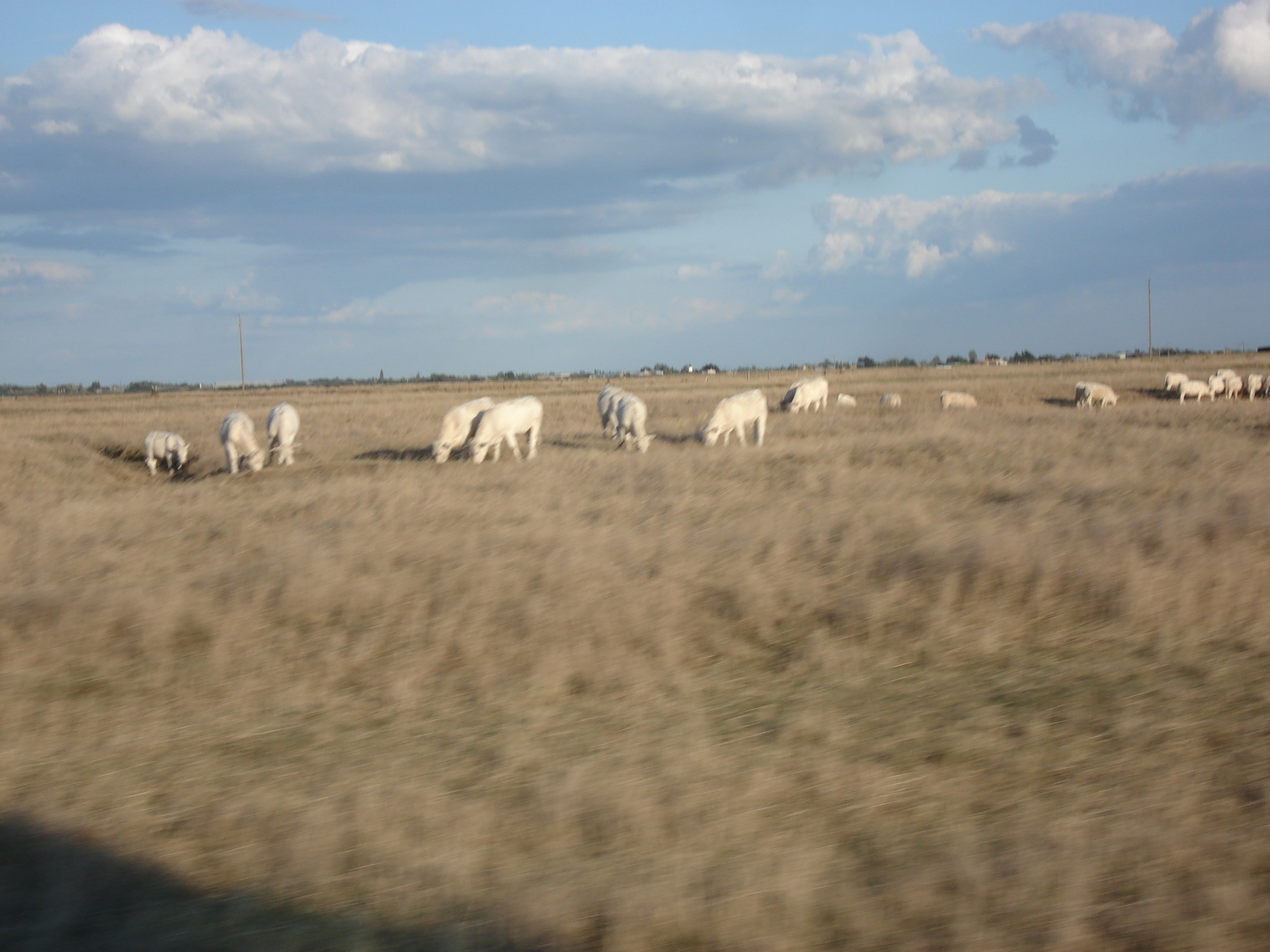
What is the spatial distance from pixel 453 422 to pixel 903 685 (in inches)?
717

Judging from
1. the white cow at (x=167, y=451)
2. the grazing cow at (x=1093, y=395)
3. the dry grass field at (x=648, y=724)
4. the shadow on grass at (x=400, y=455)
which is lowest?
the dry grass field at (x=648, y=724)

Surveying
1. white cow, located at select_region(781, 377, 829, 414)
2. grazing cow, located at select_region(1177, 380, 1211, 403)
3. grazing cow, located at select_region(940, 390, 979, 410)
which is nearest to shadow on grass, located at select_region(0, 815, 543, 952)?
white cow, located at select_region(781, 377, 829, 414)

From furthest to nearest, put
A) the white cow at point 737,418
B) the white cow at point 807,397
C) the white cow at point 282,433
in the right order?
the white cow at point 807,397, the white cow at point 737,418, the white cow at point 282,433

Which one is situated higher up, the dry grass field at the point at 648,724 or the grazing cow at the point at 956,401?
the grazing cow at the point at 956,401

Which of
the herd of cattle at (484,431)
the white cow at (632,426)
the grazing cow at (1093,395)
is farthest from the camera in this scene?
the grazing cow at (1093,395)

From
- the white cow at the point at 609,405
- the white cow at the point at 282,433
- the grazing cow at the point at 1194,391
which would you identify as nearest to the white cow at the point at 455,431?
the white cow at the point at 282,433

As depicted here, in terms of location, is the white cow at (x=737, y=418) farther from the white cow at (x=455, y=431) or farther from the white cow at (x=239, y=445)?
the white cow at (x=239, y=445)

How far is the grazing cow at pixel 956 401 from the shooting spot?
121 feet

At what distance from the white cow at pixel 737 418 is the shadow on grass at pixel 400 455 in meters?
6.85

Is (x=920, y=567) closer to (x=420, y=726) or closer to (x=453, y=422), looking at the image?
(x=420, y=726)

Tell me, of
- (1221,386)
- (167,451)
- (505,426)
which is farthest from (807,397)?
(167,451)

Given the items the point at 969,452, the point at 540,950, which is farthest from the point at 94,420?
the point at 540,950

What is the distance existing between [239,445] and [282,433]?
3.82 ft

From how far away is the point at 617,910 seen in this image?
3.68m
